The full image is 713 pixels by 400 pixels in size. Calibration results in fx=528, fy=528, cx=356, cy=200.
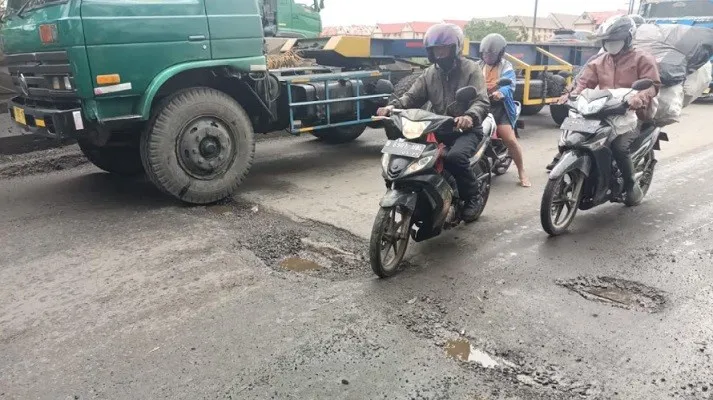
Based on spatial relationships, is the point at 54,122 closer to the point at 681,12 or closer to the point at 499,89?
the point at 499,89

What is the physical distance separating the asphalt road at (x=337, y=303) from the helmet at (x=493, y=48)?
5.36 feet

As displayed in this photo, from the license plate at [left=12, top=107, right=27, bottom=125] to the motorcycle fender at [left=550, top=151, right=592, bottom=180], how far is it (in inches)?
207

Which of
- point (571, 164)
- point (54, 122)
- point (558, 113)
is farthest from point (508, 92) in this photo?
point (558, 113)

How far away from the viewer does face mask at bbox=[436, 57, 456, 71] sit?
14.3 ft

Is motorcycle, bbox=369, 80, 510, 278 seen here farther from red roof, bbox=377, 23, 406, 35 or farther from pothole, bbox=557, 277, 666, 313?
red roof, bbox=377, 23, 406, 35

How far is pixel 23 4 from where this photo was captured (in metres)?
5.42

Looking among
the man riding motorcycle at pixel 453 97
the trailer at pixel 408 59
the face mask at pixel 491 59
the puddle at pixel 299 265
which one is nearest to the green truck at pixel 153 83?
the trailer at pixel 408 59

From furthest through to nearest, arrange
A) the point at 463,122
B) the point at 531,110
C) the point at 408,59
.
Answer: the point at 531,110
the point at 408,59
the point at 463,122

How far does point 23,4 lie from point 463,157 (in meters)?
4.75

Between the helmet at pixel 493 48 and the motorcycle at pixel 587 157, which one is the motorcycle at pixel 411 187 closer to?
the motorcycle at pixel 587 157

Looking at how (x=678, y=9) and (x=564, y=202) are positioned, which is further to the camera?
(x=678, y=9)

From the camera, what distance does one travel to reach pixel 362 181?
6.46m

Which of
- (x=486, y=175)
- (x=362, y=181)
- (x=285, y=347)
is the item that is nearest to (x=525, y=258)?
(x=486, y=175)

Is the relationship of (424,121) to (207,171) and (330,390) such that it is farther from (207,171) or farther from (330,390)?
(207,171)
